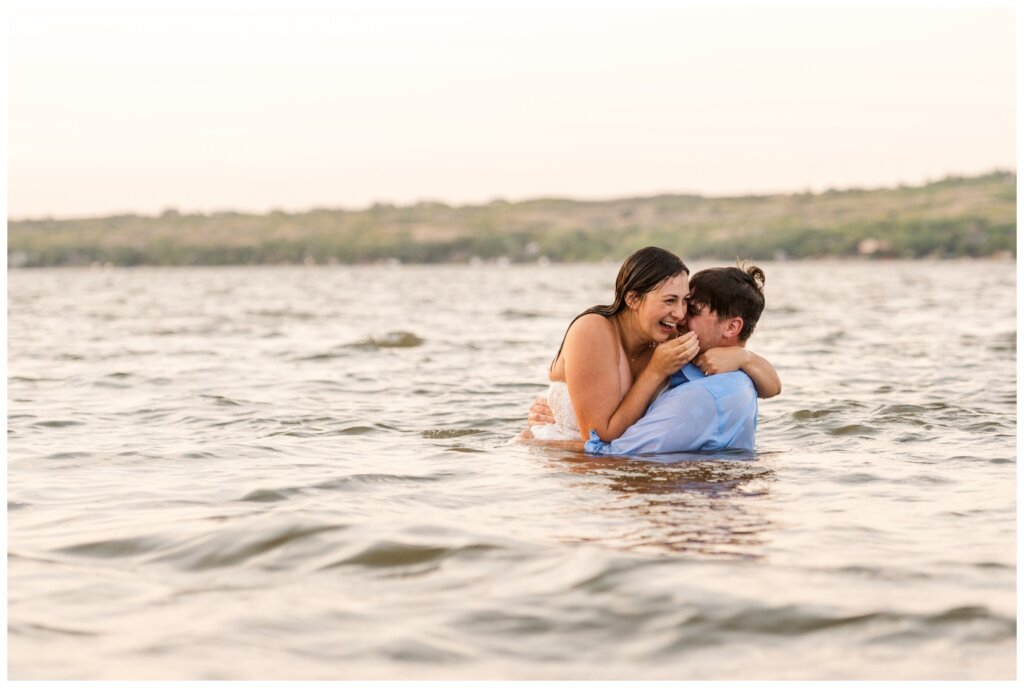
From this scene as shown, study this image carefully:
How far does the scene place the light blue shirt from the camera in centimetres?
755

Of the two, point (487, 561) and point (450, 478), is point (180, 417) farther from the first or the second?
point (487, 561)

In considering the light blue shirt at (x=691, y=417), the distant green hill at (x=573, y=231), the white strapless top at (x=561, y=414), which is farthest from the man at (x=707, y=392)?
the distant green hill at (x=573, y=231)

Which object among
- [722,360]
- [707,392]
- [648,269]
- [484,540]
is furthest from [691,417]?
[484,540]

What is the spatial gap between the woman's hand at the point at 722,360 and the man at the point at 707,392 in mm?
43

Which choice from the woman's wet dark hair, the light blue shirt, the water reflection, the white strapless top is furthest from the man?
the white strapless top

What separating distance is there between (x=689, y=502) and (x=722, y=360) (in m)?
1.51

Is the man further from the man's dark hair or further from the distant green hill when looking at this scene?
the distant green hill

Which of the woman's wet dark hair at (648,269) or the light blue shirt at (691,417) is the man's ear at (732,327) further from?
the woman's wet dark hair at (648,269)

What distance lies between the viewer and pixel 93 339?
19672 millimetres

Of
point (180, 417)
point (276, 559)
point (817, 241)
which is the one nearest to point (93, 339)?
point (180, 417)

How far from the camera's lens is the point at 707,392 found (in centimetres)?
755

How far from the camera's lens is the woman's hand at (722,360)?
7582 millimetres

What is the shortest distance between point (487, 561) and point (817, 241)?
280 feet

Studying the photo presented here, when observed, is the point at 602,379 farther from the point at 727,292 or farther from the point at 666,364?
the point at 727,292
